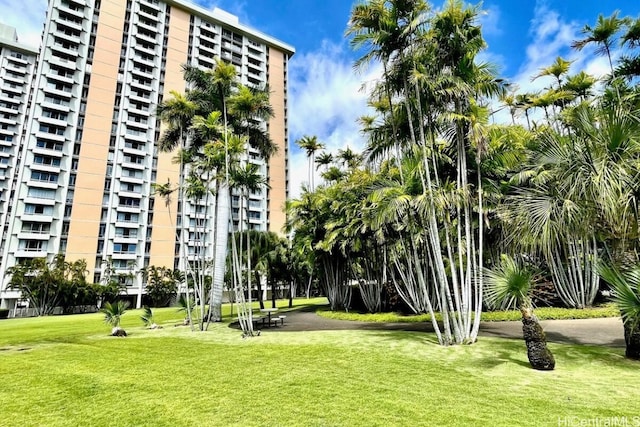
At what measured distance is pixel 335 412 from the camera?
16.5ft

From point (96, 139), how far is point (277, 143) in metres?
29.3

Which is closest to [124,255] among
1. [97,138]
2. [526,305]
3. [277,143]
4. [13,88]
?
[97,138]

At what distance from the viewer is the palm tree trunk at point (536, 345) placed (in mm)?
6898

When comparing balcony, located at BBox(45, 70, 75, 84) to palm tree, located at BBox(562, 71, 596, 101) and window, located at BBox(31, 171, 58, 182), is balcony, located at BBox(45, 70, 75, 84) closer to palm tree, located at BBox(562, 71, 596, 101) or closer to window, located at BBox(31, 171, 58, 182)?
window, located at BBox(31, 171, 58, 182)

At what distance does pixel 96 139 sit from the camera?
49.4 metres

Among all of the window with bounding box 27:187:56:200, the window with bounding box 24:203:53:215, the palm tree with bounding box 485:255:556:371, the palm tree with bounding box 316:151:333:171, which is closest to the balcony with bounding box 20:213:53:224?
the window with bounding box 24:203:53:215

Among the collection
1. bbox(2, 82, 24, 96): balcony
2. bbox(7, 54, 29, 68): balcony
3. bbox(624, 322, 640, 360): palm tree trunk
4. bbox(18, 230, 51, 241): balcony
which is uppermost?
bbox(7, 54, 29, 68): balcony

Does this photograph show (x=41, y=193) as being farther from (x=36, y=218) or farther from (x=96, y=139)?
(x=96, y=139)

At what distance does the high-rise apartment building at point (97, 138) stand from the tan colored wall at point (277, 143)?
104 inches

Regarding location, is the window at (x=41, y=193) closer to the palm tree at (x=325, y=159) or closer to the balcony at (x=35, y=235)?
the balcony at (x=35, y=235)

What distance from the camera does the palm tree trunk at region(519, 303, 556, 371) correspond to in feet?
22.6

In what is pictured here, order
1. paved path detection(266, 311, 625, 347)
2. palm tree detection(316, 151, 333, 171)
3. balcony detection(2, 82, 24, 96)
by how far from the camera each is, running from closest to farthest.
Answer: paved path detection(266, 311, 625, 347), palm tree detection(316, 151, 333, 171), balcony detection(2, 82, 24, 96)

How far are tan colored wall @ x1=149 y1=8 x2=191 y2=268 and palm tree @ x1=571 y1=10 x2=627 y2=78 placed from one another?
45.5 m

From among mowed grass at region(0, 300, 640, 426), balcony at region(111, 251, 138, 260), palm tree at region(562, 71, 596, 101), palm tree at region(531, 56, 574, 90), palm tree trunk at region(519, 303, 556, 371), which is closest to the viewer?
mowed grass at region(0, 300, 640, 426)
